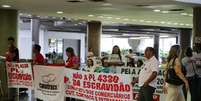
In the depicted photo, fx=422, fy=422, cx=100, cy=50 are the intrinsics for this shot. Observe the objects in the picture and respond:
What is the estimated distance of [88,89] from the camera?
967cm

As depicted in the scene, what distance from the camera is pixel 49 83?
10469 mm

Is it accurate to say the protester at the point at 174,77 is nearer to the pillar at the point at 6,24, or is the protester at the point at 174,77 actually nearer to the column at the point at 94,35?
the pillar at the point at 6,24

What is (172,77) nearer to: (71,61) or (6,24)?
(71,61)

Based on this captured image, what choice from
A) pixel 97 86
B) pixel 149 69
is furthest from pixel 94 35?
pixel 149 69

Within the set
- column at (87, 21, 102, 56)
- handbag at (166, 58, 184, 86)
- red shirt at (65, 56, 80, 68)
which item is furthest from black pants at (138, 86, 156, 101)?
column at (87, 21, 102, 56)

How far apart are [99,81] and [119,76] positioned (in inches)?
29.3

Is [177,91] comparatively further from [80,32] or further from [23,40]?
[80,32]

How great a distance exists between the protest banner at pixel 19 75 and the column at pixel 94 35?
59.3 feet

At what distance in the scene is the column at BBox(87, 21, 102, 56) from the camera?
1197 inches

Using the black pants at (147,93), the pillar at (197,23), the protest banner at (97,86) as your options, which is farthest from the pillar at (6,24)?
the black pants at (147,93)

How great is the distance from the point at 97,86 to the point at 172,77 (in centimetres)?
166

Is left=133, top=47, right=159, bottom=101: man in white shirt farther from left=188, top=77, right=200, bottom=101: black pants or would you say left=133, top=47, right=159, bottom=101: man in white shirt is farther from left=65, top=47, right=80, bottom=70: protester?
left=188, top=77, right=200, bottom=101: black pants

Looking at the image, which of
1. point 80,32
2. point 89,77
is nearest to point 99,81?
point 89,77

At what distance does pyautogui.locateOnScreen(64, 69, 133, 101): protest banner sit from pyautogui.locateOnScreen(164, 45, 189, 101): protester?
107 cm
